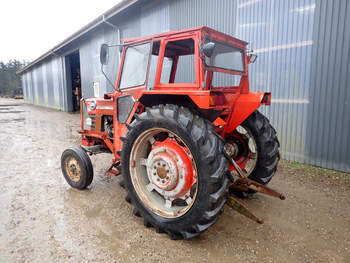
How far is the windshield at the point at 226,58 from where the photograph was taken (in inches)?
111

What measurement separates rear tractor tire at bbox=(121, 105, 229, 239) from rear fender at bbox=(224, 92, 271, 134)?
2.75ft

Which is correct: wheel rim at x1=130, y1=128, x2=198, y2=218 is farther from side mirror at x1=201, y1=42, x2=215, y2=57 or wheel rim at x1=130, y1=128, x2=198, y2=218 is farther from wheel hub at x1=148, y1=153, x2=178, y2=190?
side mirror at x1=201, y1=42, x2=215, y2=57

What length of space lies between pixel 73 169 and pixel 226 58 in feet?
9.32

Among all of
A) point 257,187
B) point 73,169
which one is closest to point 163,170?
point 257,187

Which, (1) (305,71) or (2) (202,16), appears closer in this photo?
(1) (305,71)

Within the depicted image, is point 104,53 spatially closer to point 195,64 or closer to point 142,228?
point 195,64

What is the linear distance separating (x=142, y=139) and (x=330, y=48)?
4.19 metres

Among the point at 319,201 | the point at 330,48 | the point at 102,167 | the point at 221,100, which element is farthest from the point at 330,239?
the point at 102,167

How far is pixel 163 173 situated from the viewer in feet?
8.62

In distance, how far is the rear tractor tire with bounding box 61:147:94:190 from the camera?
3.60 m

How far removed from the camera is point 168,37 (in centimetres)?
280

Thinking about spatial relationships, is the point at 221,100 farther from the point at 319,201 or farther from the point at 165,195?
the point at 319,201

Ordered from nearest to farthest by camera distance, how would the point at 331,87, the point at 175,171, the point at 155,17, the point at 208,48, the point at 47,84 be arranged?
the point at 208,48 → the point at 175,171 → the point at 331,87 → the point at 155,17 → the point at 47,84

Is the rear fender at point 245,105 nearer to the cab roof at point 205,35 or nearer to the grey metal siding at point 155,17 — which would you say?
the cab roof at point 205,35
